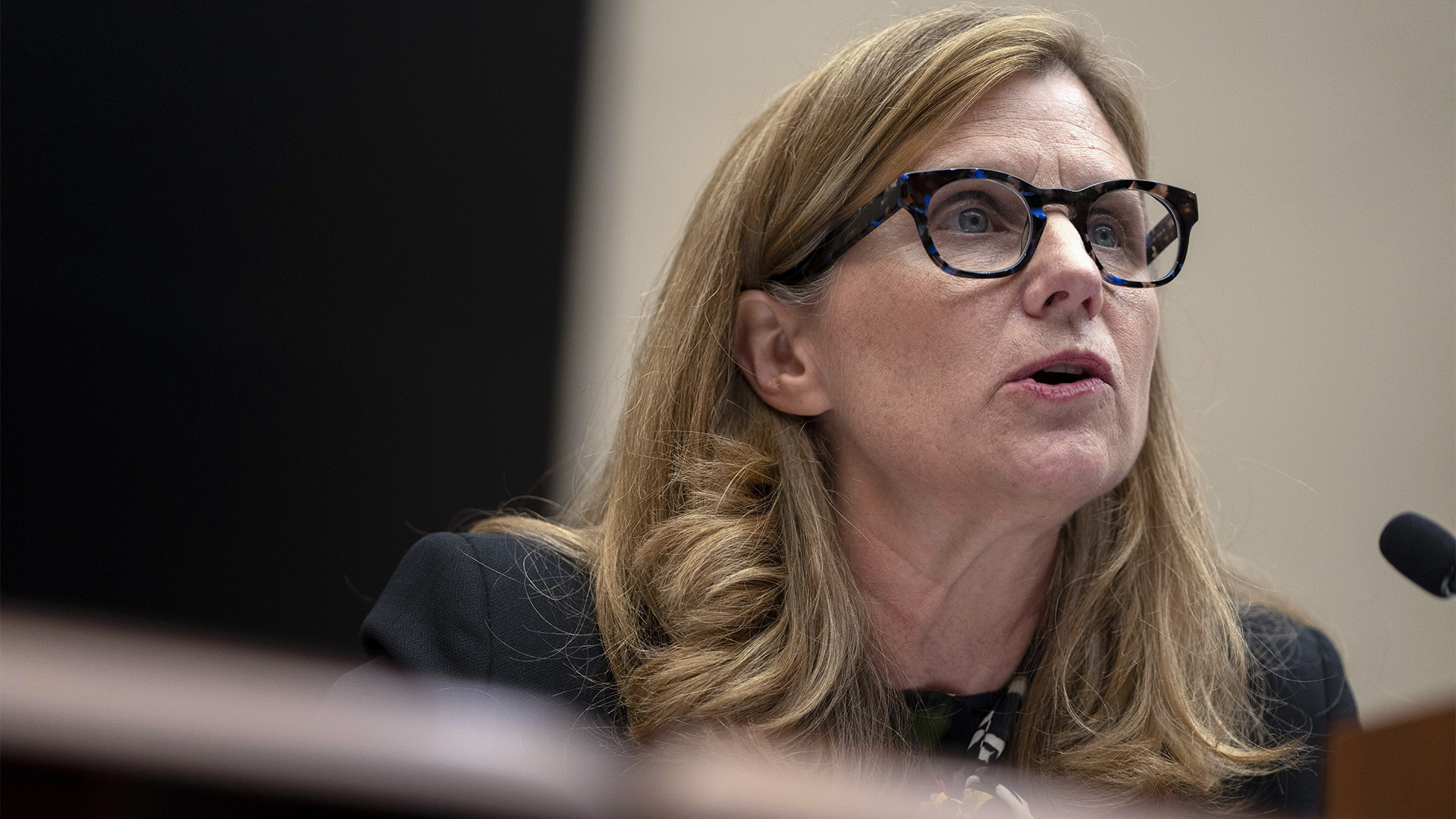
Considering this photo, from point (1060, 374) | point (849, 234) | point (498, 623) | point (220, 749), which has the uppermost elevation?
point (220, 749)

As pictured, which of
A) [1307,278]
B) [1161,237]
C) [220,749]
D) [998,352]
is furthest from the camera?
[1307,278]

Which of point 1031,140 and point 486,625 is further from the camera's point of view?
point 1031,140

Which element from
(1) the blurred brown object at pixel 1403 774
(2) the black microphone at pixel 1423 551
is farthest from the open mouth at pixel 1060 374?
(1) the blurred brown object at pixel 1403 774

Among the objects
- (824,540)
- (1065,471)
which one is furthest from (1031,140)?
(824,540)

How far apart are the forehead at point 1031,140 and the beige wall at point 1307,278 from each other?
1.31 metres

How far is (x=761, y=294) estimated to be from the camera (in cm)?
148

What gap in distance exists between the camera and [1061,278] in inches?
49.8

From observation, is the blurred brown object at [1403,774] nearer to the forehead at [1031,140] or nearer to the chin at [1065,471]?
the chin at [1065,471]

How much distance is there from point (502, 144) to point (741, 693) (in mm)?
1745

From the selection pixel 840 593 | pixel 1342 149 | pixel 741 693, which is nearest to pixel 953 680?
pixel 840 593

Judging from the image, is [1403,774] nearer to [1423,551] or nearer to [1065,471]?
[1423,551]

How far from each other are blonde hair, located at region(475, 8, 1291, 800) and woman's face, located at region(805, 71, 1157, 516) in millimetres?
73

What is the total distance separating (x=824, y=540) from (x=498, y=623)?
1.31ft

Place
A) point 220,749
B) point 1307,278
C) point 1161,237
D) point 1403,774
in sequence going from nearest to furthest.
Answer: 1. point 220,749
2. point 1403,774
3. point 1161,237
4. point 1307,278
